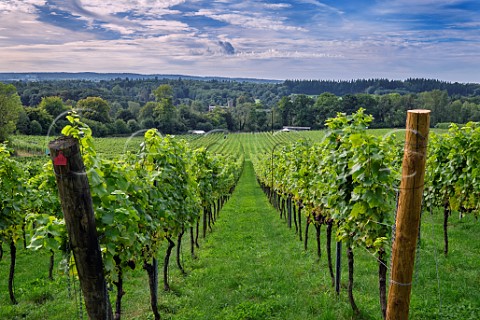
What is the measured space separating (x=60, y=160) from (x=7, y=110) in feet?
190

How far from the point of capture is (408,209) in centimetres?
347

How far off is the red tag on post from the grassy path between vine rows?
504 cm

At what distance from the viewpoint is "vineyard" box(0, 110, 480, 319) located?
5.03 meters

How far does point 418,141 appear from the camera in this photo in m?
3.33

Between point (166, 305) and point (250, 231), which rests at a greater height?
point (166, 305)

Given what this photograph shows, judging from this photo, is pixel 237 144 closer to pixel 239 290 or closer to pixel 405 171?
pixel 239 290

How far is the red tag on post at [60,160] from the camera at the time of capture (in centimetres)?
317

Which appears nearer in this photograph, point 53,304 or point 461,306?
point 461,306

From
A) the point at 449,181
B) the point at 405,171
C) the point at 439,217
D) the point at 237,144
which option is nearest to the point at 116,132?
the point at 237,144

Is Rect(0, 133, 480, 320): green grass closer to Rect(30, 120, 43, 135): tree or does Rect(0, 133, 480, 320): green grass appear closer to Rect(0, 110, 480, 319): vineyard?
Rect(0, 110, 480, 319): vineyard

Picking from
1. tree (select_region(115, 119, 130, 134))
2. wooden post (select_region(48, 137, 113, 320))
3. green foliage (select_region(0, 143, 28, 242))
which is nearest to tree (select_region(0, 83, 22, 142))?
tree (select_region(115, 119, 130, 134))

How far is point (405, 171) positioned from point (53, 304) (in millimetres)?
8262

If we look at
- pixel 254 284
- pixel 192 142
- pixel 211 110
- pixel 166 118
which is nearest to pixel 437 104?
pixel 166 118

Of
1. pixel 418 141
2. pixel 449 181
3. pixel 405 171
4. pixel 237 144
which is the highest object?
pixel 418 141
